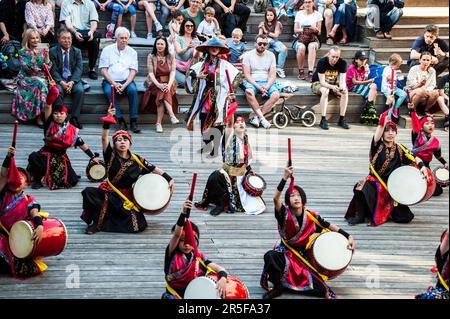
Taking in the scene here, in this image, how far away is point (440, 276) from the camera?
21.0ft

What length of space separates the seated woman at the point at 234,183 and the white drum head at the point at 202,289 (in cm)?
267

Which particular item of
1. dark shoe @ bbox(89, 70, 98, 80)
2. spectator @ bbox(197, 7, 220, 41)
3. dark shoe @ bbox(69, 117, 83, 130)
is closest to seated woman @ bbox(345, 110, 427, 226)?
dark shoe @ bbox(69, 117, 83, 130)

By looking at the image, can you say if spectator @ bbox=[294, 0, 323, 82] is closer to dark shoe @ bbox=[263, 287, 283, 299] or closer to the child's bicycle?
the child's bicycle

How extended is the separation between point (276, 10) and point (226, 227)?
564 cm

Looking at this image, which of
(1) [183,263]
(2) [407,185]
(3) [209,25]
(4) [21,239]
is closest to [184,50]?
(3) [209,25]

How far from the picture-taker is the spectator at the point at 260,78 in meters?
12.0

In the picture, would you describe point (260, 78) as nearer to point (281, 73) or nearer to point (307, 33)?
point (281, 73)

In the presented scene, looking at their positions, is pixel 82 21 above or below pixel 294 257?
above

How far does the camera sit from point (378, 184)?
8.88 meters

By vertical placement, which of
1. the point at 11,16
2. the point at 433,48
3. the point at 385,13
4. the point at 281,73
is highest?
the point at 11,16

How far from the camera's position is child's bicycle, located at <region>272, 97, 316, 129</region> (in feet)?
40.0

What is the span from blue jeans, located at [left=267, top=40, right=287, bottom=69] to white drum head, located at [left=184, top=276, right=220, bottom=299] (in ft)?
23.9

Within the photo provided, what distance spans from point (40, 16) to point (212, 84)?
2.85 meters
